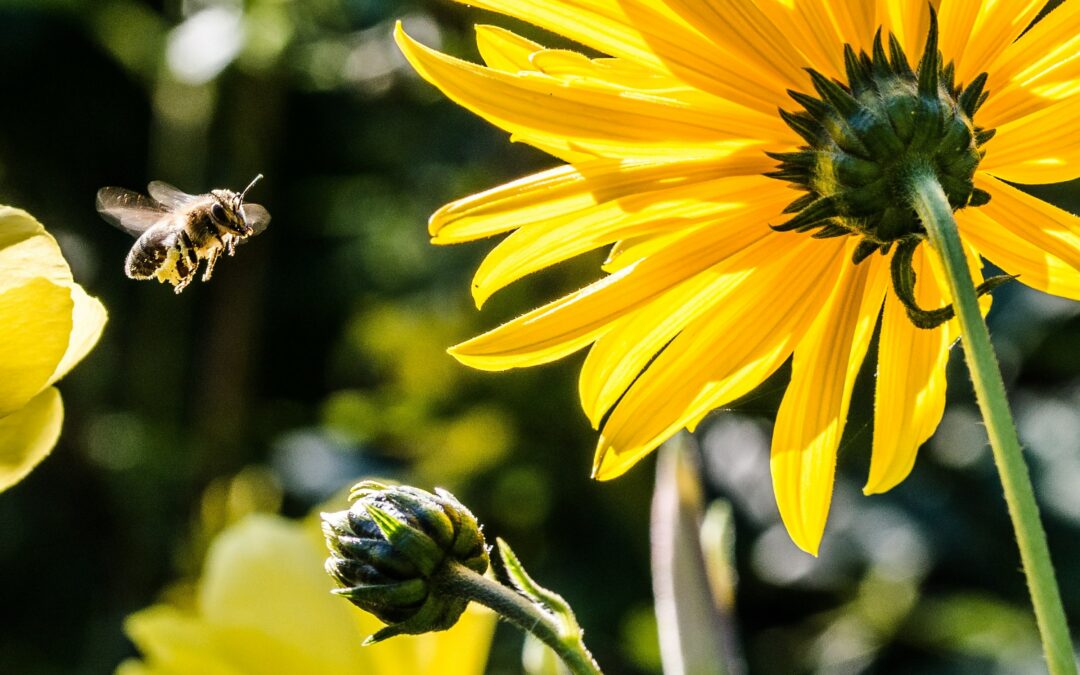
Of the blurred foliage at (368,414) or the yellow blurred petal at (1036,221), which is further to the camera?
the blurred foliage at (368,414)

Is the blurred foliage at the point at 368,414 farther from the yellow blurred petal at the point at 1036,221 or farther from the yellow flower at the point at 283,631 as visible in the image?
the yellow blurred petal at the point at 1036,221

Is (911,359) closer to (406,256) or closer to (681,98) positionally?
(681,98)

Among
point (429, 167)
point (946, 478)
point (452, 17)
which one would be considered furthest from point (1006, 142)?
point (429, 167)

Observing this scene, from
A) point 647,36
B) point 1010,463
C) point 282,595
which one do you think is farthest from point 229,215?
point 1010,463

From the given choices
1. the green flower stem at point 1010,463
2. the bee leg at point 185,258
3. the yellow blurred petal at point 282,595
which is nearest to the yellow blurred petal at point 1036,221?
the green flower stem at point 1010,463

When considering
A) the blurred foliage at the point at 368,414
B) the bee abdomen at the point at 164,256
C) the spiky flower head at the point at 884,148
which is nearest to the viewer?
the spiky flower head at the point at 884,148

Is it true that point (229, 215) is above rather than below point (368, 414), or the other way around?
above

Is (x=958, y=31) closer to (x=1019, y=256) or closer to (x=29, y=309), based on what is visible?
Result: (x=1019, y=256)
